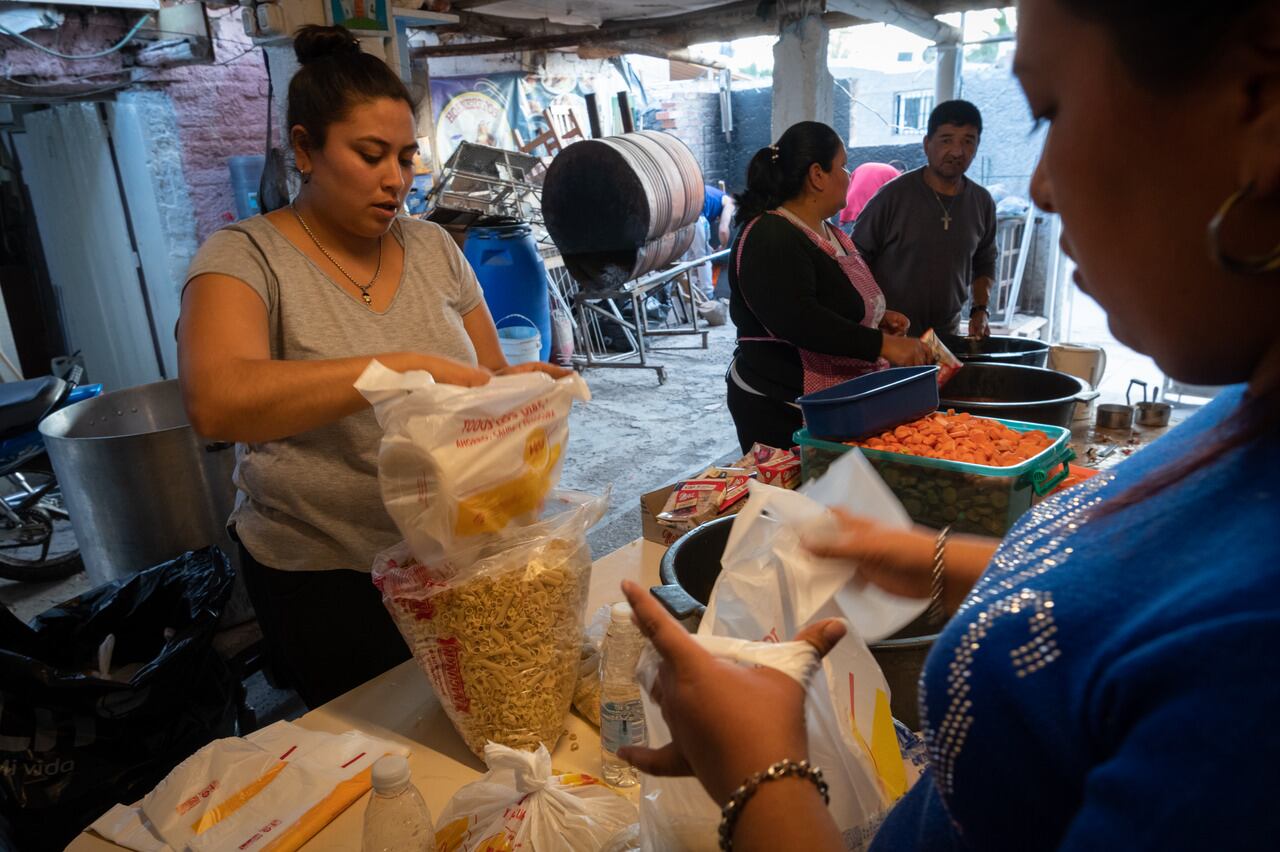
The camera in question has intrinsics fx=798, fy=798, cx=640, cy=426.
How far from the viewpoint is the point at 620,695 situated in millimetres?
978

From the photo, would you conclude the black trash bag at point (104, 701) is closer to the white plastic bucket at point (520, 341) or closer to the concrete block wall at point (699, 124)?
the white plastic bucket at point (520, 341)

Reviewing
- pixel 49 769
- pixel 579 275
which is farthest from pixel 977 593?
pixel 579 275

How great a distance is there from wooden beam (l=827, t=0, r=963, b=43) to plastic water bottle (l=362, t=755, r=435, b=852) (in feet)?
14.0

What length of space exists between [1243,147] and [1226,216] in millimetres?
29

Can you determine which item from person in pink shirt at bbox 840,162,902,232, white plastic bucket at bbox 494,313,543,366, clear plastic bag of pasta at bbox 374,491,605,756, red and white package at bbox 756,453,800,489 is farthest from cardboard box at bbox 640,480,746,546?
person in pink shirt at bbox 840,162,902,232

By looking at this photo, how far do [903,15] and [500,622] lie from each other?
467cm

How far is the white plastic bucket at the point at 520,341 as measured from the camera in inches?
225

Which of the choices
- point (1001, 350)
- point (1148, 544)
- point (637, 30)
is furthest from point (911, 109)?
point (1148, 544)

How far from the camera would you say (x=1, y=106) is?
557 centimetres

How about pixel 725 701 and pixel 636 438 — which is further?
pixel 636 438

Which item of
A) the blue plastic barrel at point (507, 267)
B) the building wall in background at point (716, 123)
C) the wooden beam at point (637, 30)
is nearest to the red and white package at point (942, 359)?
the wooden beam at point (637, 30)

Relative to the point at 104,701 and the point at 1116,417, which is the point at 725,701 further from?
the point at 1116,417

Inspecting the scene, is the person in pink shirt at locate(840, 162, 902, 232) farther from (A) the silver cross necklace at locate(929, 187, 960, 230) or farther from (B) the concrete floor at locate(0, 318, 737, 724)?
(A) the silver cross necklace at locate(929, 187, 960, 230)

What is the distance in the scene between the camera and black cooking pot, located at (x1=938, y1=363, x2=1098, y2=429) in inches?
68.6
